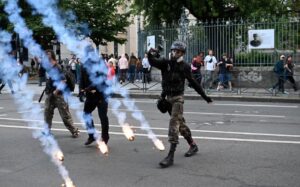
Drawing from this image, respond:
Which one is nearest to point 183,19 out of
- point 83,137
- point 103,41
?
point 103,41

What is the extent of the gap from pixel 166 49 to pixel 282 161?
56.7 feet

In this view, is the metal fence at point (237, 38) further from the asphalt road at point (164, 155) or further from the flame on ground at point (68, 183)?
the flame on ground at point (68, 183)

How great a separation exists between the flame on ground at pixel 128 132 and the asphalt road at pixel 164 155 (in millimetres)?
142

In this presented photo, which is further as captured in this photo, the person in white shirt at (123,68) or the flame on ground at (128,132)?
the person in white shirt at (123,68)

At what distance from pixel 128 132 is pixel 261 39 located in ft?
39.0

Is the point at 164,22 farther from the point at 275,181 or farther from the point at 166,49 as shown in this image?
the point at 275,181

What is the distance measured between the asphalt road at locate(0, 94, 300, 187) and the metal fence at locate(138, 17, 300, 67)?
29.8 feet

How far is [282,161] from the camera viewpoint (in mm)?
7559

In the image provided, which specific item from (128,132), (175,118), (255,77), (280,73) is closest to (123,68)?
(255,77)

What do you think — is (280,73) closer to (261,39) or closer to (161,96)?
(261,39)

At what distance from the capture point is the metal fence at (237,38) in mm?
20781

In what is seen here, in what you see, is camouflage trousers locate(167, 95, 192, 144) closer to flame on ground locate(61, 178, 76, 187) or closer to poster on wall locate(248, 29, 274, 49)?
flame on ground locate(61, 178, 76, 187)

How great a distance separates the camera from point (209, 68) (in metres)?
21.9

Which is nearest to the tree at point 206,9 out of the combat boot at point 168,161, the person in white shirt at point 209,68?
the person in white shirt at point 209,68
